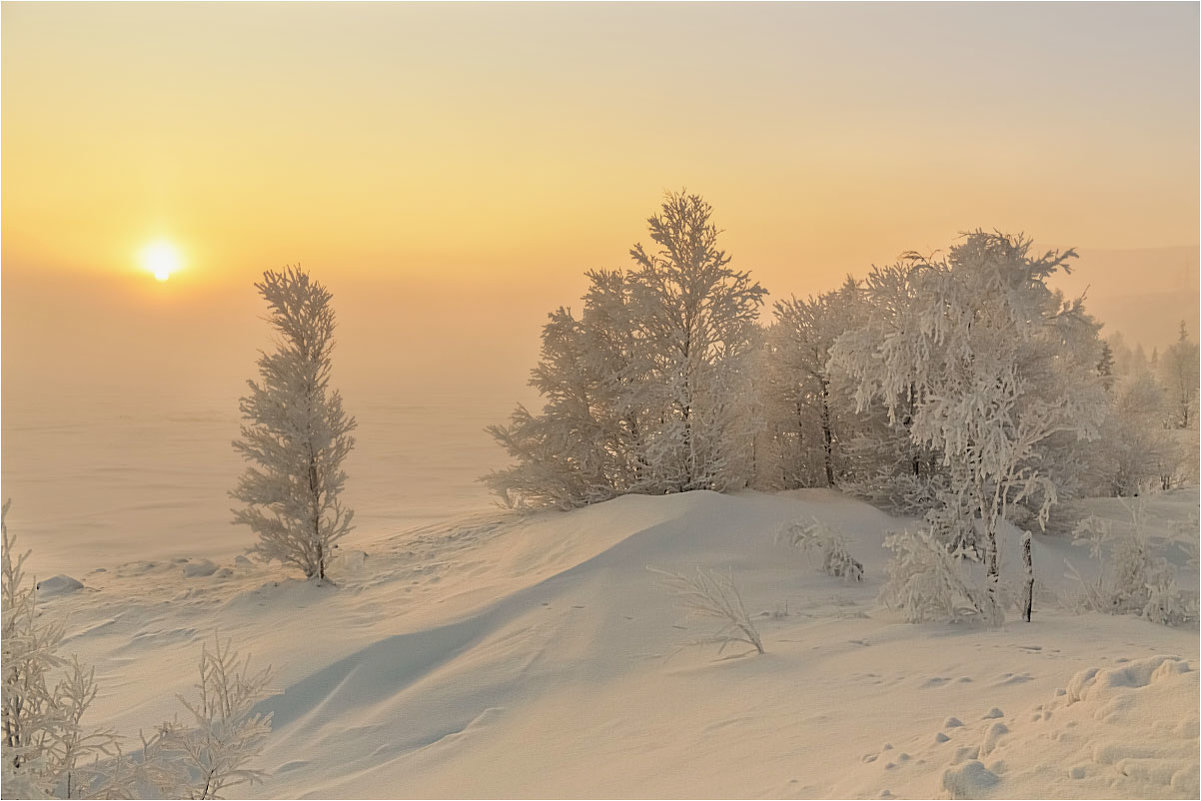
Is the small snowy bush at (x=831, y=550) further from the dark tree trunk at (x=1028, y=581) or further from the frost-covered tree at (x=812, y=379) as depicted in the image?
the frost-covered tree at (x=812, y=379)

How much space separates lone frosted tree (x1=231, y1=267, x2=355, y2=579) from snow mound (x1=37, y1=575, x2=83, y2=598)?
252 centimetres

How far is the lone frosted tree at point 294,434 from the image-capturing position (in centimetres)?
1209

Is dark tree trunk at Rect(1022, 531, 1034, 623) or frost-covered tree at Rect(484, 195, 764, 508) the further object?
frost-covered tree at Rect(484, 195, 764, 508)

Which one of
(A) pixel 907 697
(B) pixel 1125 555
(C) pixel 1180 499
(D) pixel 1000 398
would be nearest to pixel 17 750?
(A) pixel 907 697

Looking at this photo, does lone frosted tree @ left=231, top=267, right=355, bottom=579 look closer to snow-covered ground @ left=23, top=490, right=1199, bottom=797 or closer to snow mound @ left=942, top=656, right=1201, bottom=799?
snow-covered ground @ left=23, top=490, right=1199, bottom=797

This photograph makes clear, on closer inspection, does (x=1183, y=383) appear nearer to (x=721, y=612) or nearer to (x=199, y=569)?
(x=721, y=612)

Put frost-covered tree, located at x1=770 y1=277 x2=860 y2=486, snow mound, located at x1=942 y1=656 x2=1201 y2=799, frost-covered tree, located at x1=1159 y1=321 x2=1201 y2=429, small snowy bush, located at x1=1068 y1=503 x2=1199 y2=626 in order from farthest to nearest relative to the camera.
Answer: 1. frost-covered tree, located at x1=1159 y1=321 x2=1201 y2=429
2. frost-covered tree, located at x1=770 y1=277 x2=860 y2=486
3. small snowy bush, located at x1=1068 y1=503 x2=1199 y2=626
4. snow mound, located at x1=942 y1=656 x2=1201 y2=799

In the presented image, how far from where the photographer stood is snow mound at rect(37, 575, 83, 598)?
11.9m

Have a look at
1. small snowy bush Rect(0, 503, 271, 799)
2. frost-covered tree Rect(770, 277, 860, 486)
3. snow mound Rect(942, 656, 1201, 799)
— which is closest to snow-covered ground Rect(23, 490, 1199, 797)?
snow mound Rect(942, 656, 1201, 799)

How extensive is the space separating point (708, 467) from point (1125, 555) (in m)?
7.23

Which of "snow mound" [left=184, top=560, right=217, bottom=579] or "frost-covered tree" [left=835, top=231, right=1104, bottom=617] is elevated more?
"frost-covered tree" [left=835, top=231, right=1104, bottom=617]

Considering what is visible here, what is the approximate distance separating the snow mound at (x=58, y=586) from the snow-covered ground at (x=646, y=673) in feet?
0.55

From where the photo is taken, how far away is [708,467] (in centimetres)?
1431

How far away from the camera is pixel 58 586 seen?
12.0 metres
